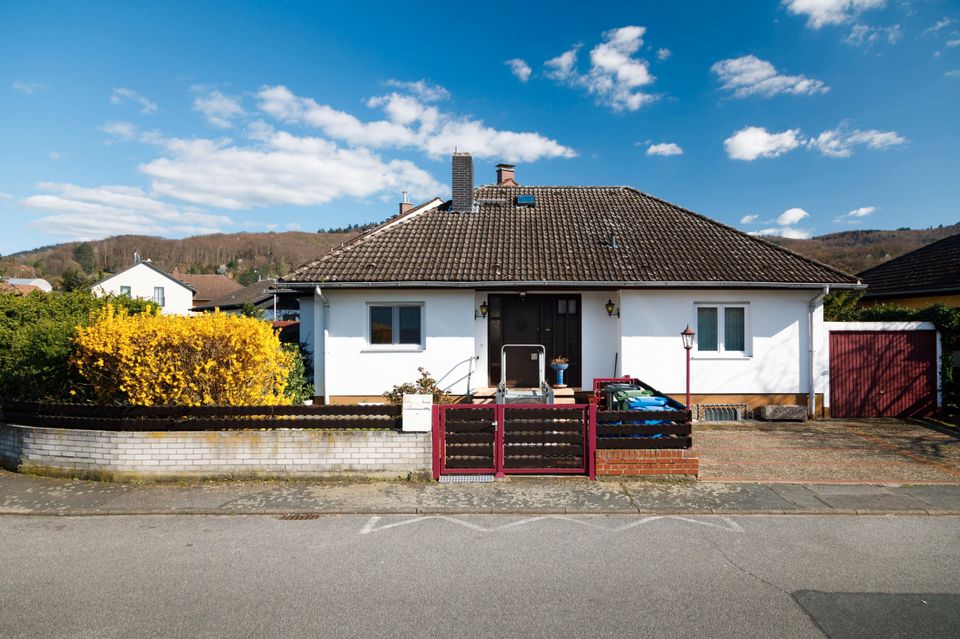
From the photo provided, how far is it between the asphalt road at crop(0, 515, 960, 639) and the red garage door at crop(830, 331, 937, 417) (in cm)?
630

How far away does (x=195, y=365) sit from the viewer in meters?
8.04

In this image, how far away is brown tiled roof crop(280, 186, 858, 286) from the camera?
11.9m

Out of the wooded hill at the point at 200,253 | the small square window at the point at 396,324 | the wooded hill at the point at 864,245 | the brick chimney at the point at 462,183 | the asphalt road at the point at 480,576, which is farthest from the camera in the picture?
the wooded hill at the point at 200,253

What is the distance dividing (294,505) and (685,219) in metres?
12.6

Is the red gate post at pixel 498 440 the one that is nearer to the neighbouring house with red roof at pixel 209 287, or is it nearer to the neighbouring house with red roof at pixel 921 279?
the neighbouring house with red roof at pixel 921 279

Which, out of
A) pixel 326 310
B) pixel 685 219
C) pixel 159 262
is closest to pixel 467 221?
pixel 326 310

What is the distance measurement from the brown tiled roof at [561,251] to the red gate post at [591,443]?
4.61 meters

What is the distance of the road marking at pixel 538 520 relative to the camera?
610cm

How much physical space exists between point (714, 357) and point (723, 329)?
72 cm

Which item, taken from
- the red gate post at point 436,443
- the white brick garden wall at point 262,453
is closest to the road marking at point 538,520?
the red gate post at point 436,443

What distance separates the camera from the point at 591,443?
25.2 feet

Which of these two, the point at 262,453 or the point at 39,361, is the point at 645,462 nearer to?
the point at 262,453

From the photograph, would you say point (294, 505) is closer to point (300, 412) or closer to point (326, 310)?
point (300, 412)

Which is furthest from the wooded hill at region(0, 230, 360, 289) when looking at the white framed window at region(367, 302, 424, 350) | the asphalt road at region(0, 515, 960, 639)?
the asphalt road at region(0, 515, 960, 639)
